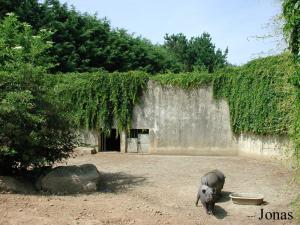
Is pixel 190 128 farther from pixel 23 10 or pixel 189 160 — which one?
pixel 23 10

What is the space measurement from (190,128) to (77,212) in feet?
32.9

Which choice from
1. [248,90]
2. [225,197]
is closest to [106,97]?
[248,90]

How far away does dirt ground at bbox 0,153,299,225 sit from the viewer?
897 centimetres

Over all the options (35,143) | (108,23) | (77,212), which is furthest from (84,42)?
(77,212)

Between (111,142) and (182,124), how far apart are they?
4124 millimetres

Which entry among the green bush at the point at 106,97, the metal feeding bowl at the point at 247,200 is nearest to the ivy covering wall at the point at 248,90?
the green bush at the point at 106,97

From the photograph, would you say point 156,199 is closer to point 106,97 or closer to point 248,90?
point 248,90

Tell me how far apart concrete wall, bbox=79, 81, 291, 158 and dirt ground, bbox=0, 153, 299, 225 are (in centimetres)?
278

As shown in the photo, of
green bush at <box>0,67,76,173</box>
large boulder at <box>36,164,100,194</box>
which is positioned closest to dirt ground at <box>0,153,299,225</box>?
large boulder at <box>36,164,100,194</box>

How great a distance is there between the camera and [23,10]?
23.5 meters

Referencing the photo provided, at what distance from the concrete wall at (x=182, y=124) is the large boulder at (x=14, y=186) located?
801 cm

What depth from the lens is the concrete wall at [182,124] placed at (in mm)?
18078

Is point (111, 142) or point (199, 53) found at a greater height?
point (199, 53)

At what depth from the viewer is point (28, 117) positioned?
1095 centimetres
